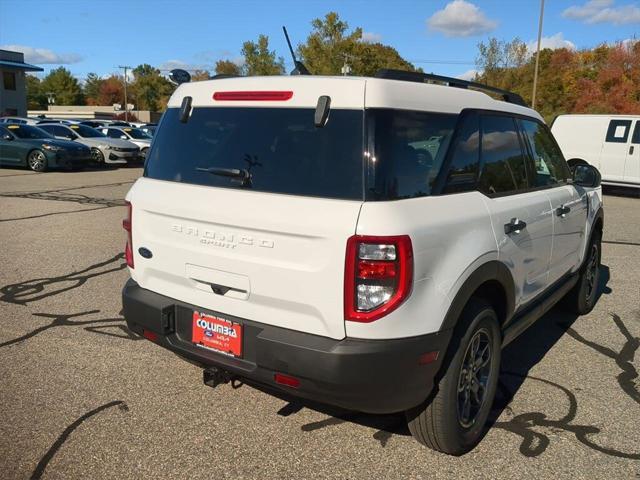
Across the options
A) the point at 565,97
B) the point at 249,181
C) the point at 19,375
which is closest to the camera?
the point at 249,181

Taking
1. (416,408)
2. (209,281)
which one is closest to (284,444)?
(416,408)

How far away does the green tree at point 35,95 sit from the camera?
306ft

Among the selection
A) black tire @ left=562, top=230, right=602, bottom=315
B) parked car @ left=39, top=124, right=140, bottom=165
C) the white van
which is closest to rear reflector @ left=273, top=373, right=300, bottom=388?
black tire @ left=562, top=230, right=602, bottom=315

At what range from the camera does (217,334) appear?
2.72 m

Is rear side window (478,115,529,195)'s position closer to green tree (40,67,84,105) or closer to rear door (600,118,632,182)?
rear door (600,118,632,182)

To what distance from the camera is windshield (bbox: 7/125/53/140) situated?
17.5 metres

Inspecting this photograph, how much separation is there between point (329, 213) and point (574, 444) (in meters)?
1.89

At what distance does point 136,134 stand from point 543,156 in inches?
822

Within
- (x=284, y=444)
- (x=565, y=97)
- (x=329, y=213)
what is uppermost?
(x=565, y=97)

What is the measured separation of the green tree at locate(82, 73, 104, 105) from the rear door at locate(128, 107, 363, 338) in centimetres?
11125

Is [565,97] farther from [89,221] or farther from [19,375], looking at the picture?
[19,375]

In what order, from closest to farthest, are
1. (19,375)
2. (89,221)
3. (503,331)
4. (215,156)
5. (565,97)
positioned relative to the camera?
(215,156) → (503,331) → (19,375) → (89,221) → (565,97)

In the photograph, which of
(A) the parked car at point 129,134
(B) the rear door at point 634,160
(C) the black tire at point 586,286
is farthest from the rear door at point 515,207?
(A) the parked car at point 129,134

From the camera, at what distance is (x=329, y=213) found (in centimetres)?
236
